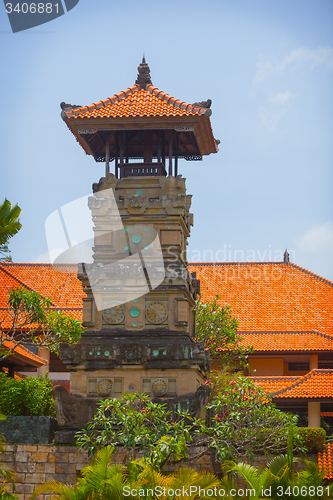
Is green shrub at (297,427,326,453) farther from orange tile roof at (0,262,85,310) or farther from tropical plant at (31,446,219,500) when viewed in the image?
orange tile roof at (0,262,85,310)

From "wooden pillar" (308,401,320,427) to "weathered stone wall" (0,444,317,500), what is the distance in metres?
7.93

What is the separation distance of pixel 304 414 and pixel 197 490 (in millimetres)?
13797

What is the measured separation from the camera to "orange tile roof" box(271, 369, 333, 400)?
2345 centimetres

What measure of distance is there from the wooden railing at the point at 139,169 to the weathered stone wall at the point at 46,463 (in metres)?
8.92

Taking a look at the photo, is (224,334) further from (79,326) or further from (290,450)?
(290,450)

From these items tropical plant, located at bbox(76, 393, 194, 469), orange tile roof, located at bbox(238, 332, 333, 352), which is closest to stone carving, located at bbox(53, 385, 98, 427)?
tropical plant, located at bbox(76, 393, 194, 469)

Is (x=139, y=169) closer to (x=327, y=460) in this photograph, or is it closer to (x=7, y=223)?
(x=7, y=223)

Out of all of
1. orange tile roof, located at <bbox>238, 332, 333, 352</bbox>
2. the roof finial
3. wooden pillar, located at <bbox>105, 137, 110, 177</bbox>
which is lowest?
orange tile roof, located at <bbox>238, 332, 333, 352</bbox>

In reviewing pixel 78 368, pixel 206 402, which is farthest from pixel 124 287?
pixel 206 402

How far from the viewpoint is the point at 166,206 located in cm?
2056

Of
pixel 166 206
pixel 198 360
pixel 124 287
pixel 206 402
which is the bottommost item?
pixel 206 402

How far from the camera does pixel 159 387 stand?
18.6 m

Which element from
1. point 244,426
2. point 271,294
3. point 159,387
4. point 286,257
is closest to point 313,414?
point 244,426

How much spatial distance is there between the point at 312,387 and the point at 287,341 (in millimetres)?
5668
